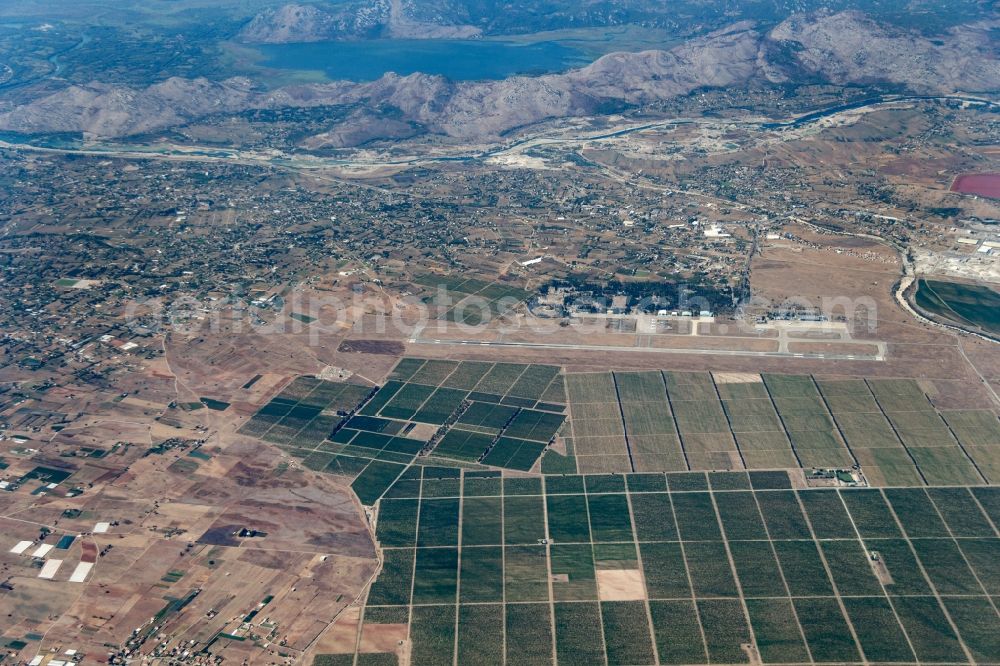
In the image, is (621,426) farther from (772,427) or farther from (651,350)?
(651,350)

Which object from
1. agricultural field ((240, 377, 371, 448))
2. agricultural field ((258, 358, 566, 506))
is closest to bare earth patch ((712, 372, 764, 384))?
agricultural field ((258, 358, 566, 506))

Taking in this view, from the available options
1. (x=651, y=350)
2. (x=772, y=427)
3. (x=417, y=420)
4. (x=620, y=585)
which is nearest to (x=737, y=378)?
(x=772, y=427)

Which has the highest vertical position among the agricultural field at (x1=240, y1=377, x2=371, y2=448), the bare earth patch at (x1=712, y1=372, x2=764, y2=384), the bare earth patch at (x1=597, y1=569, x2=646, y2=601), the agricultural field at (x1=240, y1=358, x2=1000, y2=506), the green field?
the green field

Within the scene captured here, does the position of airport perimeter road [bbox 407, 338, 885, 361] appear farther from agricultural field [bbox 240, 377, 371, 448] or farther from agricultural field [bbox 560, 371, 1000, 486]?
agricultural field [bbox 240, 377, 371, 448]

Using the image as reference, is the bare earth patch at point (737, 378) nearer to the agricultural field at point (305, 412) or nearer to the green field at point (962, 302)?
the green field at point (962, 302)

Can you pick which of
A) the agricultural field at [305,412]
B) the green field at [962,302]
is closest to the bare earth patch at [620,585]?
the agricultural field at [305,412]

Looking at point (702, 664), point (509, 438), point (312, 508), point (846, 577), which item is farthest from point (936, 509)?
point (312, 508)

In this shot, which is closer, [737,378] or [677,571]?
[677,571]

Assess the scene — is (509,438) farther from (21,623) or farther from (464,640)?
(21,623)

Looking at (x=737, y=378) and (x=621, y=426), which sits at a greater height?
(x=737, y=378)
